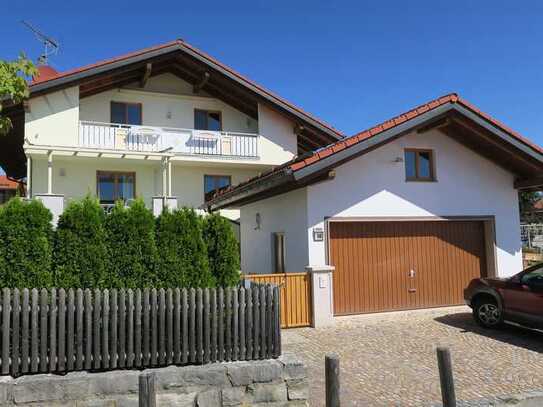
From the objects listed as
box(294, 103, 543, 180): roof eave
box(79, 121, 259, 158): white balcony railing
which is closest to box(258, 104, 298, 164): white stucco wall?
box(79, 121, 259, 158): white balcony railing

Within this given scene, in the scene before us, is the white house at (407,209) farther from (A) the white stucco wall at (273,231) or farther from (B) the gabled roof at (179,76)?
(B) the gabled roof at (179,76)

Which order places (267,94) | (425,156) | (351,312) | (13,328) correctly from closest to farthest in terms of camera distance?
(13,328), (351,312), (425,156), (267,94)

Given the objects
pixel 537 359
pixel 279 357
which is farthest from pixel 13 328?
pixel 537 359

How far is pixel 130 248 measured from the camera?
672 centimetres

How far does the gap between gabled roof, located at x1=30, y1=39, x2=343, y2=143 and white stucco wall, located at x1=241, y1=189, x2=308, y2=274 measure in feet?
21.3

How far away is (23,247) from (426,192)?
9.29m

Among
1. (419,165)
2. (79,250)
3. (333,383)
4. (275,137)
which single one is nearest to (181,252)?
(79,250)

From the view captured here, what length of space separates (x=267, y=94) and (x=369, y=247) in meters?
10.9

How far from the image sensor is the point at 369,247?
1143 cm

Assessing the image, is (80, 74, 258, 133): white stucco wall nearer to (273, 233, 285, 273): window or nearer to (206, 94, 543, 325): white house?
(206, 94, 543, 325): white house

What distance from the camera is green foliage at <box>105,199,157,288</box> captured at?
6676 mm

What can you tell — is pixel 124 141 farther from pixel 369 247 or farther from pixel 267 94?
pixel 369 247

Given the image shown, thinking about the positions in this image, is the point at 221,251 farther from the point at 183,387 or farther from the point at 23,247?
the point at 23,247

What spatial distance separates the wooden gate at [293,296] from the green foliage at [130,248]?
3534 millimetres
